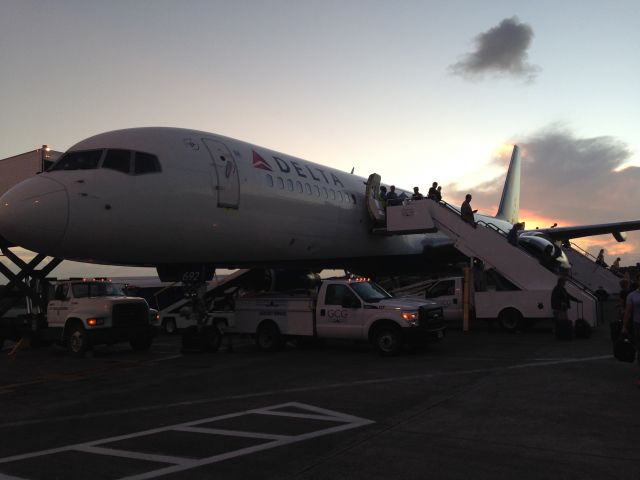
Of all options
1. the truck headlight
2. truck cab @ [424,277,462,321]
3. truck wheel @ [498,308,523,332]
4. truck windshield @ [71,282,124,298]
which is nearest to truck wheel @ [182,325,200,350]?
truck windshield @ [71,282,124,298]

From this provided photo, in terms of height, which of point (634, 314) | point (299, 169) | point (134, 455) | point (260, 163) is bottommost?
point (134, 455)

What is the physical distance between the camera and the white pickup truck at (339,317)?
11945 mm

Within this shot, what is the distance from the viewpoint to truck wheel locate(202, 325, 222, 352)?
13820 millimetres

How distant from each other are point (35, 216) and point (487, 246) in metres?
12.3

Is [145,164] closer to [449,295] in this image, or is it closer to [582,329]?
[449,295]

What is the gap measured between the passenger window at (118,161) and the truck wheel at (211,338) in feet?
15.7

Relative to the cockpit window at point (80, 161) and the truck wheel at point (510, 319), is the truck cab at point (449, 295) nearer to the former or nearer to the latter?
the truck wheel at point (510, 319)

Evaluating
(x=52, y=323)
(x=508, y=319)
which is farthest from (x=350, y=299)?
(x=52, y=323)

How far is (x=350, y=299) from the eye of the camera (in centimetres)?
1274

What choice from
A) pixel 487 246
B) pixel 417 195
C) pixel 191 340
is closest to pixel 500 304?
pixel 487 246

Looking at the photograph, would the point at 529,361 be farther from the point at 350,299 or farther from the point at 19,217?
the point at 19,217

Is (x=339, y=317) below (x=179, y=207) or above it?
below

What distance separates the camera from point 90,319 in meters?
13.7

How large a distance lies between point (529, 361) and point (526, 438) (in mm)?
5431
